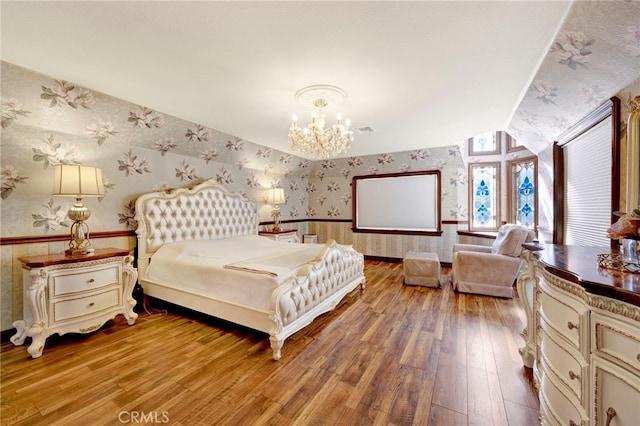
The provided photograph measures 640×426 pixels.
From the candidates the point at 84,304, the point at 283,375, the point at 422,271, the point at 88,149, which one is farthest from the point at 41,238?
the point at 422,271

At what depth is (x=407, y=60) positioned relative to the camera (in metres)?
1.88

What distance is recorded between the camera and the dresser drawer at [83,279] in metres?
2.14

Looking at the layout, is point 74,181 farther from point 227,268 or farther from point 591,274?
point 591,274

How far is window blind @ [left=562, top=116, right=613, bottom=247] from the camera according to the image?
6.43 ft

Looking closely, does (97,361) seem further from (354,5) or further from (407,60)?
(407,60)

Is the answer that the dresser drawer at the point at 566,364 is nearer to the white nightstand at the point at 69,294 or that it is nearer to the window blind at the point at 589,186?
the window blind at the point at 589,186

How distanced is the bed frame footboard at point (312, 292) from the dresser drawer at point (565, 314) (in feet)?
5.49

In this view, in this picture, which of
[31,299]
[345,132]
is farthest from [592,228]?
[31,299]

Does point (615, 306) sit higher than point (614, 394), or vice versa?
point (615, 306)

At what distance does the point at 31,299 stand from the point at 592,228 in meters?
4.75

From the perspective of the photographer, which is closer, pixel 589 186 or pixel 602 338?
pixel 602 338

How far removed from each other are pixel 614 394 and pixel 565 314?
0.32 metres

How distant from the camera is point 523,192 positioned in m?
4.46

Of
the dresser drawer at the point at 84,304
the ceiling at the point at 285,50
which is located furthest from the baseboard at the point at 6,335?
the ceiling at the point at 285,50
